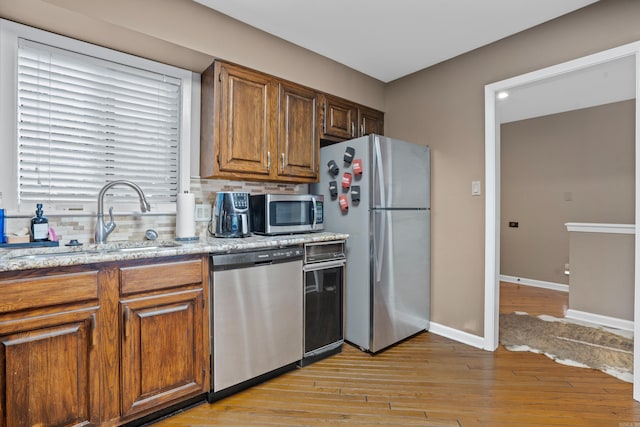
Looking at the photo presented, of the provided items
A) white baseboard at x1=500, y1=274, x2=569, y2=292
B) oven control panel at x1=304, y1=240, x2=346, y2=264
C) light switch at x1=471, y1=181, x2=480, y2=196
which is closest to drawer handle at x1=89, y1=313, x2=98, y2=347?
oven control panel at x1=304, y1=240, x2=346, y2=264

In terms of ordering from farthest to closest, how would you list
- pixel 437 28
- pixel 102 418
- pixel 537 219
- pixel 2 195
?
A: 1. pixel 537 219
2. pixel 437 28
3. pixel 2 195
4. pixel 102 418

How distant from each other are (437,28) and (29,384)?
3229mm

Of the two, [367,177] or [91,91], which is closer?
[91,91]

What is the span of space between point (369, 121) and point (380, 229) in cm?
137

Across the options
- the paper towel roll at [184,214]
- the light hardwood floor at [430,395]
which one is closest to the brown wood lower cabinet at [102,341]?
the light hardwood floor at [430,395]

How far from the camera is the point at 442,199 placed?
3049 mm

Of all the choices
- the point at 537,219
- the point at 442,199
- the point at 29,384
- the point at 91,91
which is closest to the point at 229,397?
the point at 29,384

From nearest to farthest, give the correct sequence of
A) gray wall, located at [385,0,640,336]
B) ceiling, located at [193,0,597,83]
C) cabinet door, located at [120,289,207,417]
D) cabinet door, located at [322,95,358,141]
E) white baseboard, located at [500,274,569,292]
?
cabinet door, located at [120,289,207,417] < ceiling, located at [193,0,597,83] < gray wall, located at [385,0,640,336] < cabinet door, located at [322,95,358,141] < white baseboard, located at [500,274,569,292]

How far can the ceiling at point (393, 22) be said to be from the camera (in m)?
Answer: 2.15

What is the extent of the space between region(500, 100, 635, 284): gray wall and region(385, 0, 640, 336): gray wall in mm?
2804

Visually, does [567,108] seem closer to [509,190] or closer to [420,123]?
[509,190]

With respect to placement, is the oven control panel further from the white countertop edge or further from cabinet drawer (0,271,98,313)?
the white countertop edge

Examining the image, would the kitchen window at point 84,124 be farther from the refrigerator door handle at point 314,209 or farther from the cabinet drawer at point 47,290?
the refrigerator door handle at point 314,209

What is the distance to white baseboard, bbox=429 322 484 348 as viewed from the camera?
2758 mm
